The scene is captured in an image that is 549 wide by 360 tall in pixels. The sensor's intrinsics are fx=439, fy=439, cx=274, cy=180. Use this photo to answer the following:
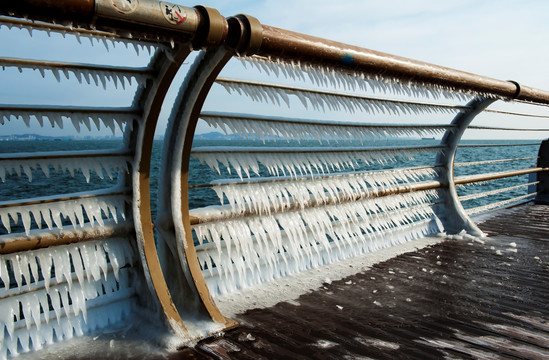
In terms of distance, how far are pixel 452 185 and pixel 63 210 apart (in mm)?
3414

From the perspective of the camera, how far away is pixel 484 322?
221 cm

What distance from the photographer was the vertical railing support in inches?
154

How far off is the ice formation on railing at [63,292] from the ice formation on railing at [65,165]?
1.06ft

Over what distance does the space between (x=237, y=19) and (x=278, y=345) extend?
1.34 m

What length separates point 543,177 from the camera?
6.52m

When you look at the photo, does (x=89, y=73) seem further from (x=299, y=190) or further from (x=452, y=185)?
(x=452, y=185)

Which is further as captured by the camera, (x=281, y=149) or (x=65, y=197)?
(x=281, y=149)

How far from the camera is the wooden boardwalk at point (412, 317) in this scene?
1873mm

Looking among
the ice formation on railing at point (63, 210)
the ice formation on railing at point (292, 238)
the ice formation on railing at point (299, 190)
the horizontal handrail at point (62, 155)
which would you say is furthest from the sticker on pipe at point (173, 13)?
the ice formation on railing at point (292, 238)

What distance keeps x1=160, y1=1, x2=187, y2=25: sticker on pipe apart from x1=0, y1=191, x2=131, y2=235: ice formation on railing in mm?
849

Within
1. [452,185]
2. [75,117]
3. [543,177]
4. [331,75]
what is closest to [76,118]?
[75,117]

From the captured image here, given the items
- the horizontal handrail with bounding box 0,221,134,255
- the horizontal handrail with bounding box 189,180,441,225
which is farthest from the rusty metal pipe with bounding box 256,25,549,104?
the horizontal handrail with bounding box 0,221,134,255

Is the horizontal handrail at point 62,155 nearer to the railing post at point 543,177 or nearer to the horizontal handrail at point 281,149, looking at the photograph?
the horizontal handrail at point 281,149

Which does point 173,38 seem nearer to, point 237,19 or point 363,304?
point 237,19
